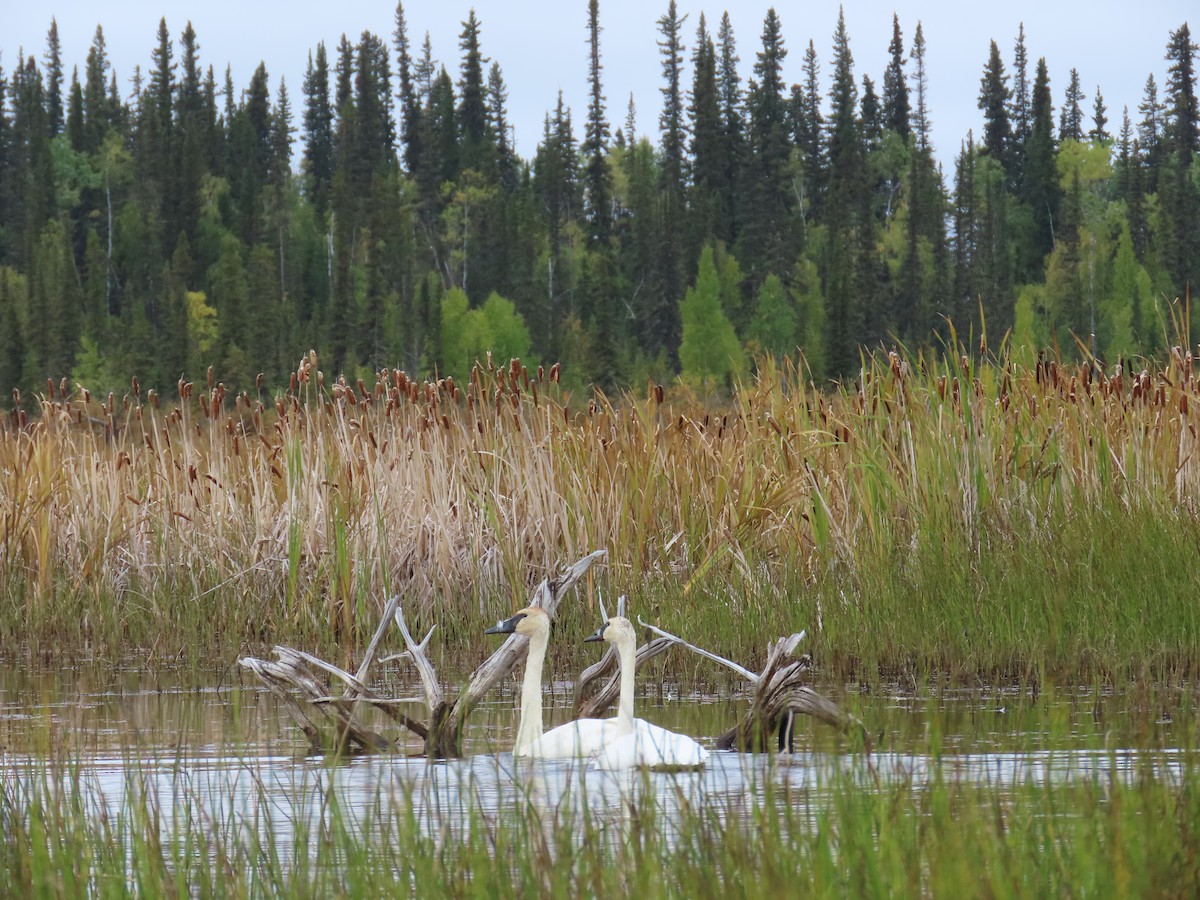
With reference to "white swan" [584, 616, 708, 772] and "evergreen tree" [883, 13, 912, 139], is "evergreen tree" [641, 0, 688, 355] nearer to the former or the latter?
"evergreen tree" [883, 13, 912, 139]

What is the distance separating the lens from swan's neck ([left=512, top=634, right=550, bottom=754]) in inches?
240

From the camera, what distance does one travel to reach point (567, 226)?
116188 millimetres

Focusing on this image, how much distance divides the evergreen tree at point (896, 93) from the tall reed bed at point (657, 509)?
12256 cm

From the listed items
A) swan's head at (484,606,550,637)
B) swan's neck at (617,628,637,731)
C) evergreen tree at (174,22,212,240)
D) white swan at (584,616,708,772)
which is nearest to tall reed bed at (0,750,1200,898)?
white swan at (584,616,708,772)

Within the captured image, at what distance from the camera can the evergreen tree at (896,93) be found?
130 m

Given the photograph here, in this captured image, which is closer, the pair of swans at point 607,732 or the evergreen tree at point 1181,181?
the pair of swans at point 607,732

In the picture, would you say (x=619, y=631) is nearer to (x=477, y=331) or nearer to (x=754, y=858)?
(x=754, y=858)

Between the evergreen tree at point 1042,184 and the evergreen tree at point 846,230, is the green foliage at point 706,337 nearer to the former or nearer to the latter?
the evergreen tree at point 846,230

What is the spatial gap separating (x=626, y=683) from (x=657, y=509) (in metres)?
3.59

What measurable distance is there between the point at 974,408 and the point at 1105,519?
1229 mm

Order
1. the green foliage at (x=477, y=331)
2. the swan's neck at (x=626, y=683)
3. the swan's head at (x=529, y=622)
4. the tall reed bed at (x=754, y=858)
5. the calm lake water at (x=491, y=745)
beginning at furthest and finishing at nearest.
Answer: the green foliage at (x=477, y=331)
the swan's head at (x=529, y=622)
the swan's neck at (x=626, y=683)
the calm lake water at (x=491, y=745)
the tall reed bed at (x=754, y=858)

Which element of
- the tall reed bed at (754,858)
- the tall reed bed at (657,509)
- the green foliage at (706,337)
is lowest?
the tall reed bed at (754,858)

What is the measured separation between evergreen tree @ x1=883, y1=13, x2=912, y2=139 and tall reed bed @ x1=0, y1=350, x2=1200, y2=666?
12256 centimetres

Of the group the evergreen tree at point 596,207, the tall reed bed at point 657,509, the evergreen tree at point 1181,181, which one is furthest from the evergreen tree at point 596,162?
the tall reed bed at point 657,509
